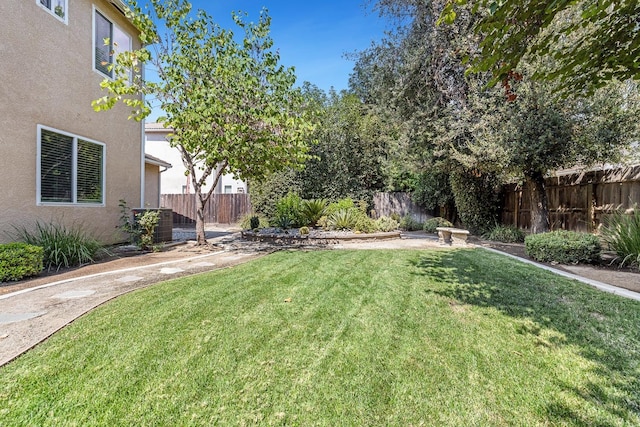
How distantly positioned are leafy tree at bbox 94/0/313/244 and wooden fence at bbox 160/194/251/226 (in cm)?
1030

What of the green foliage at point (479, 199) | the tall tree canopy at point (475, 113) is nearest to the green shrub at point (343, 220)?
the tall tree canopy at point (475, 113)

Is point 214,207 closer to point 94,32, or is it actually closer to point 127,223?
point 127,223

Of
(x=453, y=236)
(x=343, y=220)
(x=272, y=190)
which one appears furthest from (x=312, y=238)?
(x=272, y=190)

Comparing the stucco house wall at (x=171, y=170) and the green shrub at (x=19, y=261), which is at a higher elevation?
the stucco house wall at (x=171, y=170)

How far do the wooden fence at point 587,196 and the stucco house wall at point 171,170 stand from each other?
17282 mm

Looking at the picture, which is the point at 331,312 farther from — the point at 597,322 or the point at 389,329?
the point at 597,322

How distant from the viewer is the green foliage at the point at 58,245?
5.74 meters

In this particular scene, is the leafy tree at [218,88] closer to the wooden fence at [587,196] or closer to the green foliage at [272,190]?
the wooden fence at [587,196]

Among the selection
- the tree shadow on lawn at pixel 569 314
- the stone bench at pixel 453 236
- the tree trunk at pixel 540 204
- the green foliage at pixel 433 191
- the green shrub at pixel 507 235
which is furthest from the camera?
the green foliage at pixel 433 191

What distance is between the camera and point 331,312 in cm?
359

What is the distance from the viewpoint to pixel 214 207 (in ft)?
60.5

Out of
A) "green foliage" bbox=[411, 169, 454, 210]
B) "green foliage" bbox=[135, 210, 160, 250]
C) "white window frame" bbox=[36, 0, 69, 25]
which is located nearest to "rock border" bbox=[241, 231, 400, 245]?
"green foliage" bbox=[135, 210, 160, 250]

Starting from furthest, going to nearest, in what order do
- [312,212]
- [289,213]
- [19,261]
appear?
[312,212], [289,213], [19,261]

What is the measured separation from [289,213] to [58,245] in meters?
7.05
